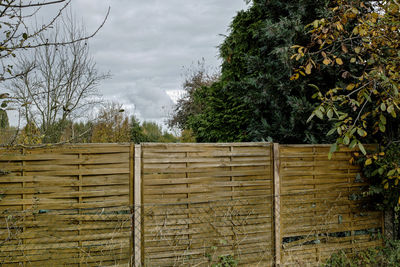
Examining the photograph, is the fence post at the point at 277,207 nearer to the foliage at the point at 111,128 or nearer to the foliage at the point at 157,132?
the foliage at the point at 111,128

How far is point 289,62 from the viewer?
17.2 feet

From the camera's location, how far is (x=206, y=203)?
13.1 ft

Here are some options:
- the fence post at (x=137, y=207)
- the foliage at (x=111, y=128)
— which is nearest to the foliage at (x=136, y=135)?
the foliage at (x=111, y=128)

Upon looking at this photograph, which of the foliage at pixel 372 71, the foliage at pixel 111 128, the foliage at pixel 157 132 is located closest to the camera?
the foliage at pixel 372 71

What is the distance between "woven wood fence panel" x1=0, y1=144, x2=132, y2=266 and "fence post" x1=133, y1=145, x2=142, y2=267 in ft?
0.29

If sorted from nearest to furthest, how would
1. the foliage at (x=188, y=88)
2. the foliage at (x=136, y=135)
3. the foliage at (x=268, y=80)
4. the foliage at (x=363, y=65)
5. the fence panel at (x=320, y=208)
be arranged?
1. the foliage at (x=363, y=65)
2. the fence panel at (x=320, y=208)
3. the foliage at (x=268, y=80)
4. the foliage at (x=136, y=135)
5. the foliage at (x=188, y=88)

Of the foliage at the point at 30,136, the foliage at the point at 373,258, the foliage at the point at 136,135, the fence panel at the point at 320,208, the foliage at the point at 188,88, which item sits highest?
the foliage at the point at 188,88

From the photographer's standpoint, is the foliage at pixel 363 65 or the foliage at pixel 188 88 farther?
the foliage at pixel 188 88

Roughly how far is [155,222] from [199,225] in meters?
0.56

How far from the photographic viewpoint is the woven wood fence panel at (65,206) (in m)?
3.36

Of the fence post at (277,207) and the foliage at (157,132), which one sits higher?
the foliage at (157,132)

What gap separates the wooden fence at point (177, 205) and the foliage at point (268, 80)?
3.06 ft

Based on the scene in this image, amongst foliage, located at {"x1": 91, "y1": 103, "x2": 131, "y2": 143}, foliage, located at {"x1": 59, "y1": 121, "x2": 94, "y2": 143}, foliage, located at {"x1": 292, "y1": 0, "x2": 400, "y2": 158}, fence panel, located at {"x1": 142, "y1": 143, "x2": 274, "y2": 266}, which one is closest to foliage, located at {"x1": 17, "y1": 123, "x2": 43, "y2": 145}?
foliage, located at {"x1": 59, "y1": 121, "x2": 94, "y2": 143}

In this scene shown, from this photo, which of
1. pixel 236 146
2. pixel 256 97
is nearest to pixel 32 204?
pixel 236 146
